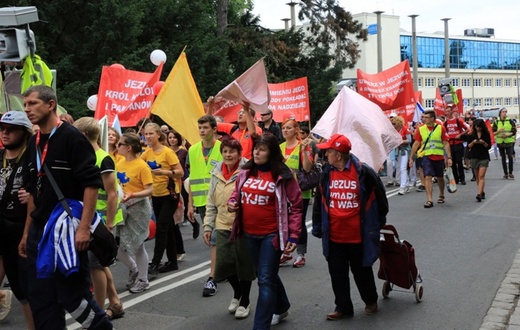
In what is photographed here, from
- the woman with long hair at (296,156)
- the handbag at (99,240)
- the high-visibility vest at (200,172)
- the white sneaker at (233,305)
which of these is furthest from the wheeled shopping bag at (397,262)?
the handbag at (99,240)

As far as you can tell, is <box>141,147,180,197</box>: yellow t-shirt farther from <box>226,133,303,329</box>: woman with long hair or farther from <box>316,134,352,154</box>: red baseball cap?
<box>316,134,352,154</box>: red baseball cap

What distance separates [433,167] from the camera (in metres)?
14.2

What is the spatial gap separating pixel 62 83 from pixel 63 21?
190cm

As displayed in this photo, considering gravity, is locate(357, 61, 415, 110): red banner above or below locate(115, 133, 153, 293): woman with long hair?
above

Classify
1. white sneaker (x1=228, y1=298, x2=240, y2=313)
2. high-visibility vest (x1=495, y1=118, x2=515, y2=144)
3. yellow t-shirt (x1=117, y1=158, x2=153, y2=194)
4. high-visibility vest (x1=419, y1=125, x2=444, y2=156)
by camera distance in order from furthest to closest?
high-visibility vest (x1=495, y1=118, x2=515, y2=144) < high-visibility vest (x1=419, y1=125, x2=444, y2=156) < yellow t-shirt (x1=117, y1=158, x2=153, y2=194) < white sneaker (x1=228, y1=298, x2=240, y2=313)

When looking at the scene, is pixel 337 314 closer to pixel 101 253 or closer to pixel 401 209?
pixel 101 253

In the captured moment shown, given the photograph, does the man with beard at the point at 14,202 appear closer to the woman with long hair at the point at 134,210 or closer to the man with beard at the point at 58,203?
the man with beard at the point at 58,203

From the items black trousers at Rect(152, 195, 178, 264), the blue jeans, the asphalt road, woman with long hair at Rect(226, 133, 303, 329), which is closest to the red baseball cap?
woman with long hair at Rect(226, 133, 303, 329)

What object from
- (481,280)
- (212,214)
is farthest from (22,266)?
(481,280)

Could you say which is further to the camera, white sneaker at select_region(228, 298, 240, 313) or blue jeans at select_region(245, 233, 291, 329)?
white sneaker at select_region(228, 298, 240, 313)

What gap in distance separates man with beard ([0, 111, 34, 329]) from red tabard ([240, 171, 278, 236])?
5.73 feet

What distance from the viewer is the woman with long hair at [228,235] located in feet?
20.2

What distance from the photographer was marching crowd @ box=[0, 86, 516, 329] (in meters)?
4.58

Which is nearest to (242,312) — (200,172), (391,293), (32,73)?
(391,293)
